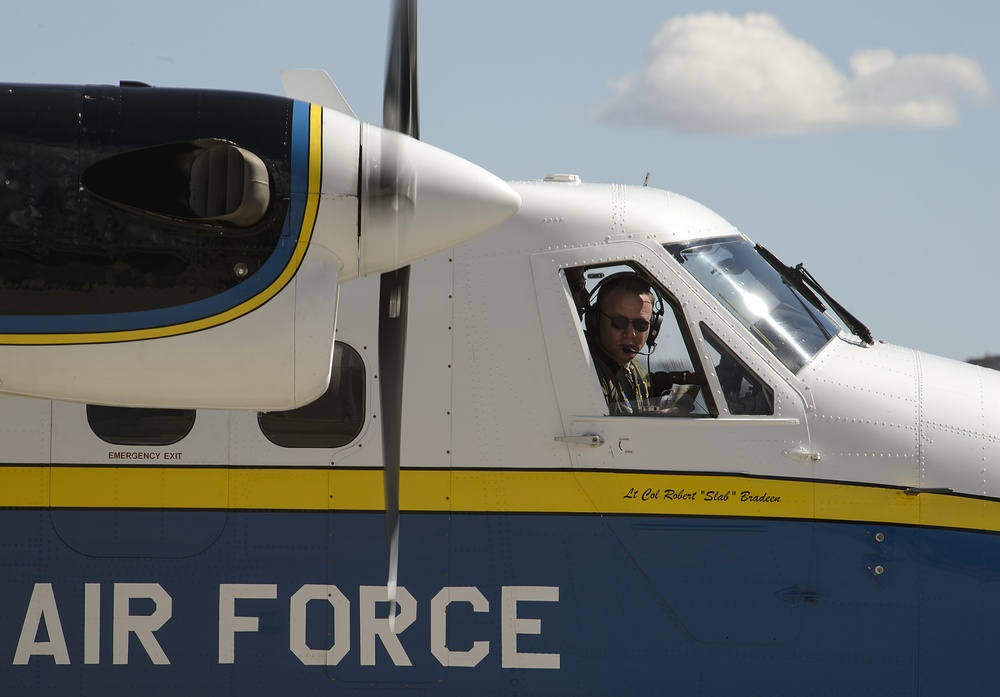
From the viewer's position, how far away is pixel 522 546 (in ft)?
22.2

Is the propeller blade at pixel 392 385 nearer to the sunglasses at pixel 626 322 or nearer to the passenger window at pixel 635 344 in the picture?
the passenger window at pixel 635 344

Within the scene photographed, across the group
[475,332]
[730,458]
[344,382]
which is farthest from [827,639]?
[344,382]

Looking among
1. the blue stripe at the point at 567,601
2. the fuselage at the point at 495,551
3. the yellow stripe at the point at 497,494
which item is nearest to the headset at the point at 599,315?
the fuselage at the point at 495,551

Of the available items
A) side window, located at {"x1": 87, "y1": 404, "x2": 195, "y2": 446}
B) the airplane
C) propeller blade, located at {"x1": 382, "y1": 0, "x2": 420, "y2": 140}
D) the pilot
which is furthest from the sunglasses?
side window, located at {"x1": 87, "y1": 404, "x2": 195, "y2": 446}

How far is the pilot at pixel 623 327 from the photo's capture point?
7094 millimetres

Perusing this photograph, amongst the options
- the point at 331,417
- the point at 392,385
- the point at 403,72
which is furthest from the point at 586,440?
the point at 403,72

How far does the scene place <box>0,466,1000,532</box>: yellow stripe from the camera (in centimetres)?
676

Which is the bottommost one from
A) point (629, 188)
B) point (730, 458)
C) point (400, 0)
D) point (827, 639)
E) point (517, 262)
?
point (827, 639)

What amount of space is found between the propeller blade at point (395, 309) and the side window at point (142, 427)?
1.21 metres

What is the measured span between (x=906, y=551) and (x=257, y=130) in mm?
3972

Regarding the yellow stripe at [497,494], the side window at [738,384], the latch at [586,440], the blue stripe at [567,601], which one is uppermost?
the side window at [738,384]

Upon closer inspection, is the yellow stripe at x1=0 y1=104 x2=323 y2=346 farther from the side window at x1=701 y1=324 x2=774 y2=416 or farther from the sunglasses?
the side window at x1=701 y1=324 x2=774 y2=416

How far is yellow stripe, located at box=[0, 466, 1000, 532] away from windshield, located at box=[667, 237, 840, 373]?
2.60 ft

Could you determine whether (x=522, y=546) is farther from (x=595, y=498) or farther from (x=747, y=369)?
(x=747, y=369)
